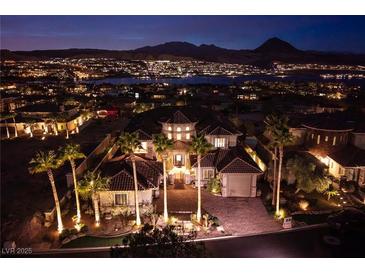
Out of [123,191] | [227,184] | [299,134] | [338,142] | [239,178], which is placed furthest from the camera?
[299,134]

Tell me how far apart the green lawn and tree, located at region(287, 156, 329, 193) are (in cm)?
1843

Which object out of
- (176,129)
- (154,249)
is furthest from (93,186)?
(176,129)

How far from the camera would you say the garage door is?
29.7 metres

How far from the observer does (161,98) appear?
115 metres

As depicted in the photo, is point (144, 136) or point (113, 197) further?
point (144, 136)

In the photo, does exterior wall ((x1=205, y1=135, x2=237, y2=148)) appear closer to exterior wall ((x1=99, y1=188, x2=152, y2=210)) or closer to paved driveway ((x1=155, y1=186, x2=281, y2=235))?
paved driveway ((x1=155, y1=186, x2=281, y2=235))

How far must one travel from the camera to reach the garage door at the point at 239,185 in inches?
1170

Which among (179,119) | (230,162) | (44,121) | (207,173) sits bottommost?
(207,173)

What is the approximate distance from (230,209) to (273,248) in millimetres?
6277

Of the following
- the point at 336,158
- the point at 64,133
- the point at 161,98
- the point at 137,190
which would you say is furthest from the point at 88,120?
the point at 336,158

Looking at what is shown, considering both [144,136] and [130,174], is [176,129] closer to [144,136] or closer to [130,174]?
[144,136]

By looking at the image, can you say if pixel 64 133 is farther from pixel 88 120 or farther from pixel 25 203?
pixel 25 203

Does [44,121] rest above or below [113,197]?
Result: above

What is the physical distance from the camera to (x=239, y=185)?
98.2 feet
